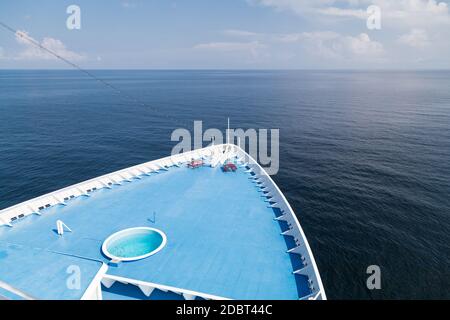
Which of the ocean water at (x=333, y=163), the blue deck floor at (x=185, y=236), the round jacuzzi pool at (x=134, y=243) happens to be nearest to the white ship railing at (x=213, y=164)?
the blue deck floor at (x=185, y=236)

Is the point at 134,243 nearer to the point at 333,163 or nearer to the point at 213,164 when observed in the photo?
the point at 213,164

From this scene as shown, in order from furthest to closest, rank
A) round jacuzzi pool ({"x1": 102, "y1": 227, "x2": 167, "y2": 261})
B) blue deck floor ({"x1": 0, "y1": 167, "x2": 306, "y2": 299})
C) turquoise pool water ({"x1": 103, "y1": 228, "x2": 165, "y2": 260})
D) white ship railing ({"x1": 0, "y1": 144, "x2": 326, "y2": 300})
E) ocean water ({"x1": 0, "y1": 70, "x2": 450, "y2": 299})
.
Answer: ocean water ({"x1": 0, "y1": 70, "x2": 450, "y2": 299}) < turquoise pool water ({"x1": 103, "y1": 228, "x2": 165, "y2": 260}) < round jacuzzi pool ({"x1": 102, "y1": 227, "x2": 167, "y2": 261}) < white ship railing ({"x1": 0, "y1": 144, "x2": 326, "y2": 300}) < blue deck floor ({"x1": 0, "y1": 167, "x2": 306, "y2": 299})

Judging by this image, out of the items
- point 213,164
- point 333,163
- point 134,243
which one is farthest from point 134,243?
point 333,163

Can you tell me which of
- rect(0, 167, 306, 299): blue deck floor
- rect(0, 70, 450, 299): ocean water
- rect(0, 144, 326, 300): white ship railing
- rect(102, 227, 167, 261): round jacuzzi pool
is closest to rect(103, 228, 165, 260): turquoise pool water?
rect(102, 227, 167, 261): round jacuzzi pool

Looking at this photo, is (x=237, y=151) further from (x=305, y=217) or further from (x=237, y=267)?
(x=237, y=267)

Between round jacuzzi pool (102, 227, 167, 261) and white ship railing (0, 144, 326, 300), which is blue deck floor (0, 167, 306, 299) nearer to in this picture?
round jacuzzi pool (102, 227, 167, 261)

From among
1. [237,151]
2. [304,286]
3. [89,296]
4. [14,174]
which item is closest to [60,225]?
→ [89,296]

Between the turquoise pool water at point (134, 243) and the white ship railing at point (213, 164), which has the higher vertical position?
the white ship railing at point (213, 164)

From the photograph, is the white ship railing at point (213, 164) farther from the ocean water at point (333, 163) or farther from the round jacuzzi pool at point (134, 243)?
the round jacuzzi pool at point (134, 243)
